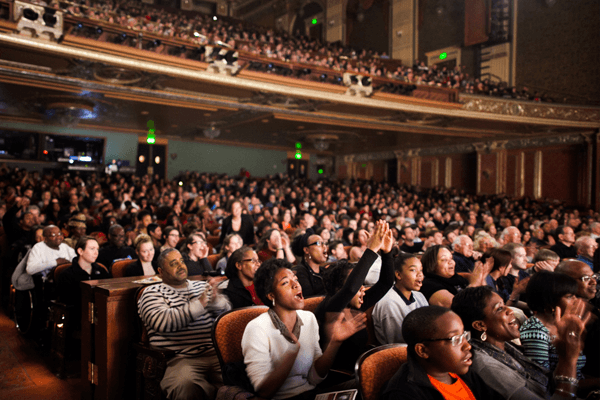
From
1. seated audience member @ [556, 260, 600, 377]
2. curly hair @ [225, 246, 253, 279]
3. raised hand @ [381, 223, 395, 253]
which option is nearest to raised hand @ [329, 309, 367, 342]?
raised hand @ [381, 223, 395, 253]

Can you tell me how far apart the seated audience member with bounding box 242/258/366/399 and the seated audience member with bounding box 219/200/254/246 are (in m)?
3.16

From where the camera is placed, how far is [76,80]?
8.98 metres

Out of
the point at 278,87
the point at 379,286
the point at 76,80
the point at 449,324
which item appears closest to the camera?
the point at 449,324

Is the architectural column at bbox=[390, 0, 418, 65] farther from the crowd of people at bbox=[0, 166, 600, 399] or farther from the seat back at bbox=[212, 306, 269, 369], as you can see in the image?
the seat back at bbox=[212, 306, 269, 369]

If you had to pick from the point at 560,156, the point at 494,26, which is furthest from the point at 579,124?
the point at 494,26

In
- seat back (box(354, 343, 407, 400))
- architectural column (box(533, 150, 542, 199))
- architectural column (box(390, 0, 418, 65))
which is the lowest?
seat back (box(354, 343, 407, 400))

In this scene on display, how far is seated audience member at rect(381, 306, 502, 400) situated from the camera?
4.53 ft

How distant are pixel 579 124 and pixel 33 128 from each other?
17136 mm

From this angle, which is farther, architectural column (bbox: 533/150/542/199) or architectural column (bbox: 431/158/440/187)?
architectural column (bbox: 431/158/440/187)

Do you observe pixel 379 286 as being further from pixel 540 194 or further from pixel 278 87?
pixel 540 194

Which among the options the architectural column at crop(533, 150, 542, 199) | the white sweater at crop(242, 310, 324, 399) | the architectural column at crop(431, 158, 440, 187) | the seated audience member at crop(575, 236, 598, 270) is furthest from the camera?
the architectural column at crop(431, 158, 440, 187)

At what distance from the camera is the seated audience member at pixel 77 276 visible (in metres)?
3.21

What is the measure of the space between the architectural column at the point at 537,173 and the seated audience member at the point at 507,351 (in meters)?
14.4

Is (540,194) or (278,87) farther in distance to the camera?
(540,194)
